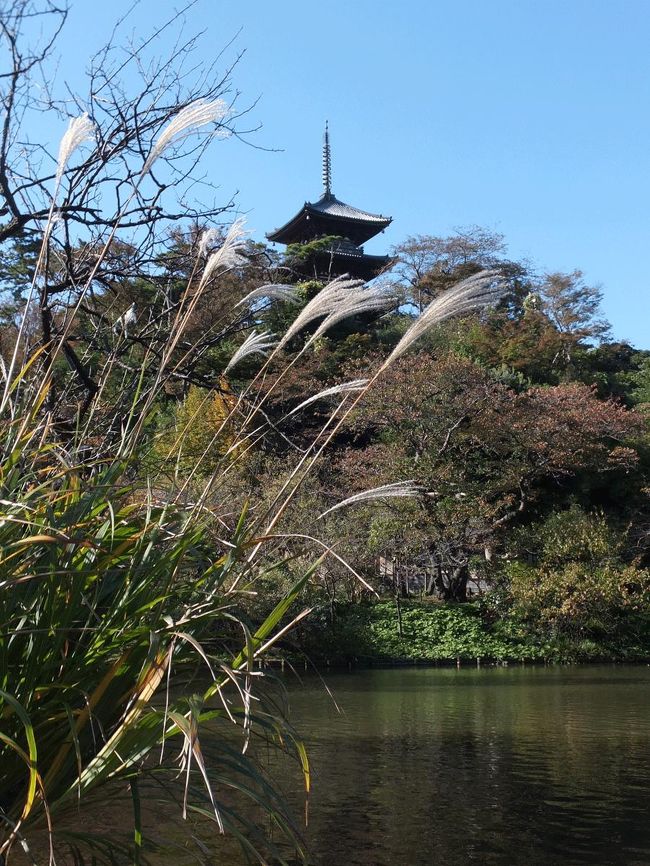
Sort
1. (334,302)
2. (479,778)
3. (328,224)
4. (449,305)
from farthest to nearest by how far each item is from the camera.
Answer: (328,224), (479,778), (334,302), (449,305)

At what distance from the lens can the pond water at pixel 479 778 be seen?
4113 millimetres

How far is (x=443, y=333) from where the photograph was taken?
24.6m

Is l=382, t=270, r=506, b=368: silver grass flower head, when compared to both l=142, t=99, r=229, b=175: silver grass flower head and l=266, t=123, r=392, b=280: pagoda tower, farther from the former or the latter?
l=266, t=123, r=392, b=280: pagoda tower

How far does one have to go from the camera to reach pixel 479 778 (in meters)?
5.77

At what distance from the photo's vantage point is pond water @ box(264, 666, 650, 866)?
411cm

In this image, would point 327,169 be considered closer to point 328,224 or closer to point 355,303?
point 328,224

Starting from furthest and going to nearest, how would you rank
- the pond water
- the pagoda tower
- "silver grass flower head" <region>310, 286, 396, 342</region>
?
1. the pagoda tower
2. the pond water
3. "silver grass flower head" <region>310, 286, 396, 342</region>

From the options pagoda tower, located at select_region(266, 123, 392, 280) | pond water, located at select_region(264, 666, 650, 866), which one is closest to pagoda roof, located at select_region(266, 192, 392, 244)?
pagoda tower, located at select_region(266, 123, 392, 280)

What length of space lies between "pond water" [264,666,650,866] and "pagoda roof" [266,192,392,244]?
63.4ft

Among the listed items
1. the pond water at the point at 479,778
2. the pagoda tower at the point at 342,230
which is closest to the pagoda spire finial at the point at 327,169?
the pagoda tower at the point at 342,230

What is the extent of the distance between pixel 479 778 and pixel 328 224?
24610mm

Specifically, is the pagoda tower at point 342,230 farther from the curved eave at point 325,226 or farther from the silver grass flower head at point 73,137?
the silver grass flower head at point 73,137

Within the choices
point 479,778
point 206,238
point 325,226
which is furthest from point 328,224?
point 206,238

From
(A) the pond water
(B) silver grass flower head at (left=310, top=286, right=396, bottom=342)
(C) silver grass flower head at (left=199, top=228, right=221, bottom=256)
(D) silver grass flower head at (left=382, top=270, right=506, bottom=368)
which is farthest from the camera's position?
(A) the pond water
